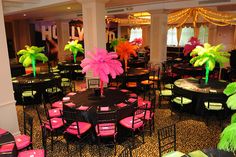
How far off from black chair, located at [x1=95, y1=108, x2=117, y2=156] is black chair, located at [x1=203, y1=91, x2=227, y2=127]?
9.06 feet

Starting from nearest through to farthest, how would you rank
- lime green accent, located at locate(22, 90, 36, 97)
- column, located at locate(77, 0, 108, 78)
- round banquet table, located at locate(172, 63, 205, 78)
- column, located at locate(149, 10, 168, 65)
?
column, located at locate(77, 0, 108, 78), lime green accent, located at locate(22, 90, 36, 97), round banquet table, located at locate(172, 63, 205, 78), column, located at locate(149, 10, 168, 65)

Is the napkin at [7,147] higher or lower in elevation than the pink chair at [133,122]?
higher

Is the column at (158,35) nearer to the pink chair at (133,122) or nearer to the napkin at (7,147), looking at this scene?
the pink chair at (133,122)

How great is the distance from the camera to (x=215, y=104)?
5.95 metres

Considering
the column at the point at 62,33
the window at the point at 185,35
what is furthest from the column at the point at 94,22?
the window at the point at 185,35

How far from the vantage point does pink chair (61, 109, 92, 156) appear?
4423 millimetres

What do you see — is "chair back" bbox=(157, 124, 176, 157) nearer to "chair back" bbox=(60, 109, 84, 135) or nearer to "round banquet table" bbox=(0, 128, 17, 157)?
"chair back" bbox=(60, 109, 84, 135)

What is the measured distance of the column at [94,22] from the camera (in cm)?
687

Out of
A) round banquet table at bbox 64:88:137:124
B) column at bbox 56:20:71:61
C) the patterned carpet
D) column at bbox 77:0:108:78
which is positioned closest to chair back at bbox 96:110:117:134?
round banquet table at bbox 64:88:137:124

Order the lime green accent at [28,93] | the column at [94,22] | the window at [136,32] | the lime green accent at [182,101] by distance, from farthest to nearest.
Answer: the window at [136,32] < the lime green accent at [28,93] < the column at [94,22] < the lime green accent at [182,101]

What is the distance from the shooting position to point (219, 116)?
21.0 feet

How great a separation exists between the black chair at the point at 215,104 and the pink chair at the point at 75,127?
11.0ft

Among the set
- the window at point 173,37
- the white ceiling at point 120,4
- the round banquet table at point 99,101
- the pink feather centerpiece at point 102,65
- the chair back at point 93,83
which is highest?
the white ceiling at point 120,4

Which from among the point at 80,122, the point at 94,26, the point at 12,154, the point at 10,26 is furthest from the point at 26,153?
the point at 10,26
